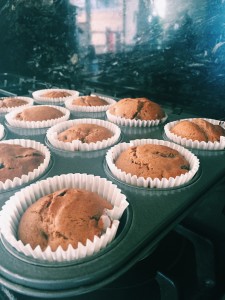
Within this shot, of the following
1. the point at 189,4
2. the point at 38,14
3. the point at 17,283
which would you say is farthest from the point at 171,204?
the point at 38,14

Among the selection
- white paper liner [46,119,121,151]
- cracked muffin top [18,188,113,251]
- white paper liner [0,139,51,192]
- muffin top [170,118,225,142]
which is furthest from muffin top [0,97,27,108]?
cracked muffin top [18,188,113,251]

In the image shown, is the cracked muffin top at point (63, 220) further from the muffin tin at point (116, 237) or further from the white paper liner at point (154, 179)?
the white paper liner at point (154, 179)

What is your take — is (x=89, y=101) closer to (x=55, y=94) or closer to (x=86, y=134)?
(x=55, y=94)

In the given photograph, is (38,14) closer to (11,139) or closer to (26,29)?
(26,29)

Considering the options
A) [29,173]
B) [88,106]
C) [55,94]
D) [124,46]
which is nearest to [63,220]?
[29,173]

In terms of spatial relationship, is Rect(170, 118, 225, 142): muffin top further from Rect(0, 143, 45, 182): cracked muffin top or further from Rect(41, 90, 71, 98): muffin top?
Rect(41, 90, 71, 98): muffin top
